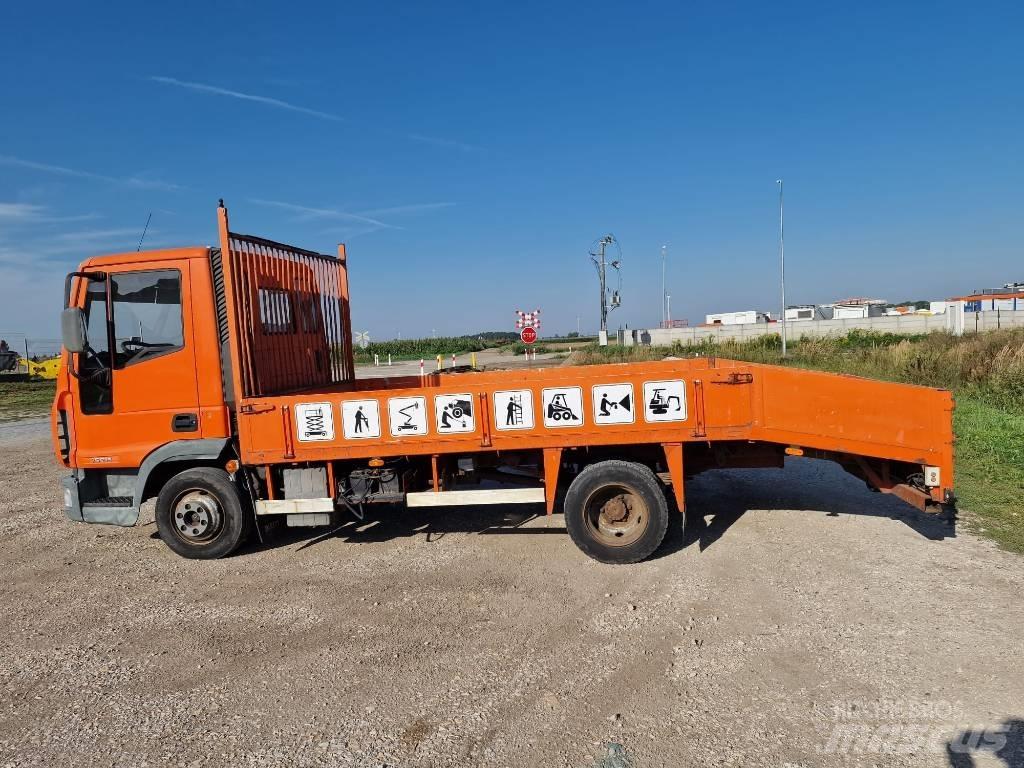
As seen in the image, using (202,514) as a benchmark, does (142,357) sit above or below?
above

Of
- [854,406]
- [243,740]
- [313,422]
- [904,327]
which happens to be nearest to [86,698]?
[243,740]

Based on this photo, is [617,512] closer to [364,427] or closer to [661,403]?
[661,403]

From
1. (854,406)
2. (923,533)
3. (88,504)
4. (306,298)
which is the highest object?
(306,298)

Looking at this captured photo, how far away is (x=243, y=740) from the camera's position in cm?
341

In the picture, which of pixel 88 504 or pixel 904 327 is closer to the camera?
pixel 88 504

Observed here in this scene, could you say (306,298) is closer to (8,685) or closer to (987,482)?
(8,685)

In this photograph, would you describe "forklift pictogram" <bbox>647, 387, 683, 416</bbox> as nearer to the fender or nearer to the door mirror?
A: the fender

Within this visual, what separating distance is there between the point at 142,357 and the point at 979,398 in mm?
15586

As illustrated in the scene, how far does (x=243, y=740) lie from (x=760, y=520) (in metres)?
5.27

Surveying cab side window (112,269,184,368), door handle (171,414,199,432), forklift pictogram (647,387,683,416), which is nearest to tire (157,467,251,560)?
door handle (171,414,199,432)

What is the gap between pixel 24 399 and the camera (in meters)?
24.8

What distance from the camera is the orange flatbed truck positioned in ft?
17.2

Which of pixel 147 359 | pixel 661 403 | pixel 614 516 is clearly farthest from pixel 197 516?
pixel 661 403

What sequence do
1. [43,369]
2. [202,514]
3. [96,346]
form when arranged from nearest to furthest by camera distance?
[96,346] → [202,514] → [43,369]
